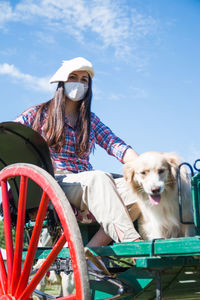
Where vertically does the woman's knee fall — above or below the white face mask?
below

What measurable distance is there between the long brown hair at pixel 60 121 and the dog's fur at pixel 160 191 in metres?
0.67

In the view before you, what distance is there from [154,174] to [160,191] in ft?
0.55

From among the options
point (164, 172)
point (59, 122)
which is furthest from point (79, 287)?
point (59, 122)

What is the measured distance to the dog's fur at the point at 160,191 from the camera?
397 cm

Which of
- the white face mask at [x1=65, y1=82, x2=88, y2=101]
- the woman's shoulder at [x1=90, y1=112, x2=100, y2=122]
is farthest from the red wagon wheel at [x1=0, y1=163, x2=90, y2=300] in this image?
the woman's shoulder at [x1=90, y1=112, x2=100, y2=122]

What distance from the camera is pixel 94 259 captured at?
3650mm

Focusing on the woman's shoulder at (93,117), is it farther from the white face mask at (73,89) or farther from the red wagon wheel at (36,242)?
the red wagon wheel at (36,242)

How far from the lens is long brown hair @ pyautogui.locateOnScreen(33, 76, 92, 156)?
4.54 meters

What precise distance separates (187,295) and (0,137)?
2.12m

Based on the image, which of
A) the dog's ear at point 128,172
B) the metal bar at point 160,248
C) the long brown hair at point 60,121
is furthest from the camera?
the long brown hair at point 60,121

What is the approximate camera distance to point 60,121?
15.0ft

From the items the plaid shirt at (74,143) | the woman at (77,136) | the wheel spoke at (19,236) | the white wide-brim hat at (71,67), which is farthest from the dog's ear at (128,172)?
the white wide-brim hat at (71,67)

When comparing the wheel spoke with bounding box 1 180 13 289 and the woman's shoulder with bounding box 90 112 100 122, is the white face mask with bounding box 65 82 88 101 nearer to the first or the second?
the woman's shoulder with bounding box 90 112 100 122

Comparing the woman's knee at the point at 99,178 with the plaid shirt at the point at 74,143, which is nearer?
the woman's knee at the point at 99,178
